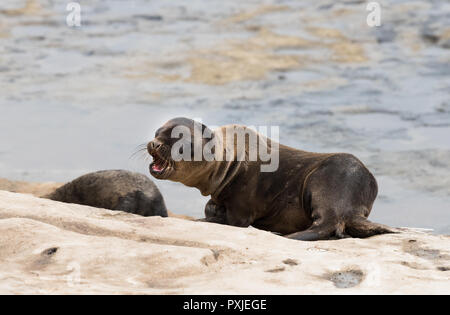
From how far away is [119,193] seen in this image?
856cm

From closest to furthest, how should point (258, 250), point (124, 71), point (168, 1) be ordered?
point (258, 250), point (124, 71), point (168, 1)

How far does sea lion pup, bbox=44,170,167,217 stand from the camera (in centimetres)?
851

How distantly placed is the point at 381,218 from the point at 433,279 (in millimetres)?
4062

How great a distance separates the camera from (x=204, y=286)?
4477mm

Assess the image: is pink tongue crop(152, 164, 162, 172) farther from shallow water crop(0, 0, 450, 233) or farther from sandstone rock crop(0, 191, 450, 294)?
shallow water crop(0, 0, 450, 233)

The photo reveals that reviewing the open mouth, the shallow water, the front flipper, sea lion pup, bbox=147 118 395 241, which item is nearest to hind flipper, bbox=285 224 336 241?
sea lion pup, bbox=147 118 395 241

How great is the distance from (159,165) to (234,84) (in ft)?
25.9

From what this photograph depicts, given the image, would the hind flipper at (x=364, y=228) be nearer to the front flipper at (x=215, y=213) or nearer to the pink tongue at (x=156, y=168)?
the front flipper at (x=215, y=213)

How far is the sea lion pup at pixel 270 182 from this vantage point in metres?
7.19

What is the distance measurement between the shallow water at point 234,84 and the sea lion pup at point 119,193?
0.77 meters

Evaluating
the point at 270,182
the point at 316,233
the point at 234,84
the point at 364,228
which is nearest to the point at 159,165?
the point at 270,182

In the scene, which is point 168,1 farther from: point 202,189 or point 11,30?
point 202,189

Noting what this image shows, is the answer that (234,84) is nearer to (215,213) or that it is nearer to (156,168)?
(215,213)
